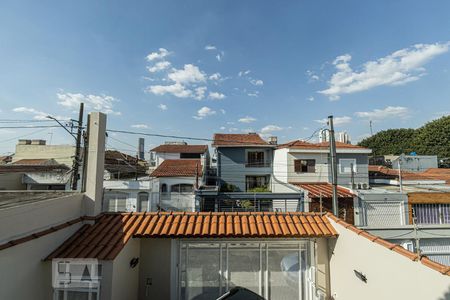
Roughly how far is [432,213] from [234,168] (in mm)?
15835

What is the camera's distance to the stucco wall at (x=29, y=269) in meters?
3.80

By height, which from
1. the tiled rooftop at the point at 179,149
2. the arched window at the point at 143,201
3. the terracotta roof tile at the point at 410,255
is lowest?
the arched window at the point at 143,201

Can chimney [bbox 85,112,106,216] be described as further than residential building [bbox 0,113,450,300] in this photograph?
Yes

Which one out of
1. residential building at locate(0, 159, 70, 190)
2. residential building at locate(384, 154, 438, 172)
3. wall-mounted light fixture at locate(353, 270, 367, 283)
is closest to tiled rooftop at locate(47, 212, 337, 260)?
wall-mounted light fixture at locate(353, 270, 367, 283)

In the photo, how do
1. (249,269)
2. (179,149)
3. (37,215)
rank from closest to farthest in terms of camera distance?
(37,215) → (249,269) → (179,149)

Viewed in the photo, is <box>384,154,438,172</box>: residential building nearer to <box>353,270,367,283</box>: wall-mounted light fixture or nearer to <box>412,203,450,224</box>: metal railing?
<box>412,203,450,224</box>: metal railing

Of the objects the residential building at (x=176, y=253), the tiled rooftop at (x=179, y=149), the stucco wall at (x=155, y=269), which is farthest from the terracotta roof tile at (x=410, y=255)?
the tiled rooftop at (x=179, y=149)

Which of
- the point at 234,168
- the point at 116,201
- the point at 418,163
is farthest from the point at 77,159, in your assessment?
the point at 418,163

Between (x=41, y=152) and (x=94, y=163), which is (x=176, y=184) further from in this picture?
(x=41, y=152)

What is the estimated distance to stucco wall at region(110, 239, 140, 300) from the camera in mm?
4848

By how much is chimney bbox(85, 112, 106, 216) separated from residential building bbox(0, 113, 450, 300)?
3 centimetres

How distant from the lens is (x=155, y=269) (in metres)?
6.29

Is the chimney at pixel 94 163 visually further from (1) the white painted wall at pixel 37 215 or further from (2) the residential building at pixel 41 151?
(2) the residential building at pixel 41 151

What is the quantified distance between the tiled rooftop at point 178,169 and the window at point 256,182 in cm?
514
